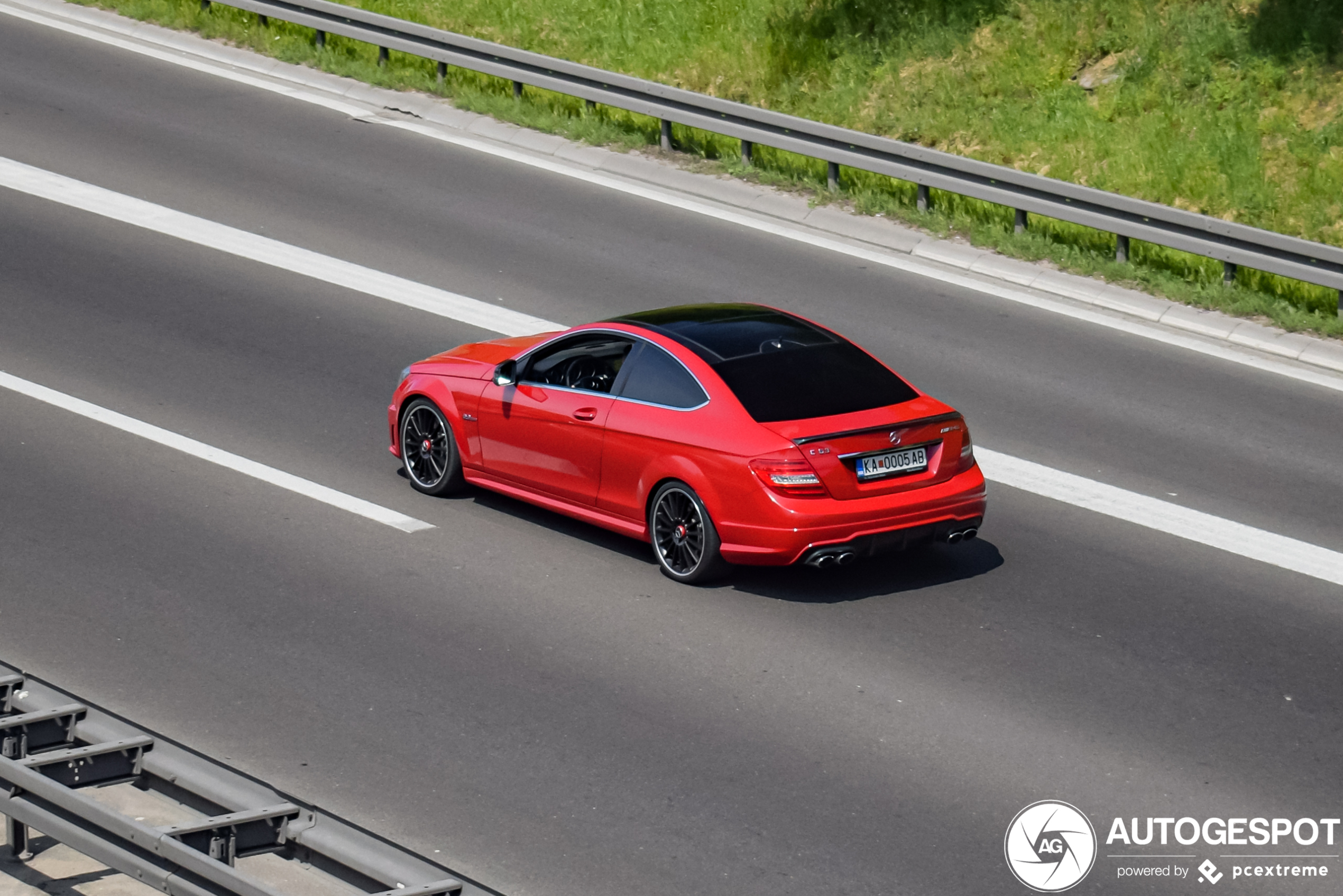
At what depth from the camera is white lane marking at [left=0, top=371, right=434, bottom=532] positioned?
10.8 meters

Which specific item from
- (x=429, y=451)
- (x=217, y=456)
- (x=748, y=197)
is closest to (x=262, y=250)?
(x=217, y=456)

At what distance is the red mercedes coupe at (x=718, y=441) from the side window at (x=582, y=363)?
1 centimetres

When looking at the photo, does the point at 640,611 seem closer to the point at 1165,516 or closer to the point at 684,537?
the point at 684,537

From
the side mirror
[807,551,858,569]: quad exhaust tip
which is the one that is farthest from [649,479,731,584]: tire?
the side mirror

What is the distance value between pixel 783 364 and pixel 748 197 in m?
8.13

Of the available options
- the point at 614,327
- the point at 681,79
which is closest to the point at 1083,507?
the point at 614,327

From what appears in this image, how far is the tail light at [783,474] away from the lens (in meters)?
9.37

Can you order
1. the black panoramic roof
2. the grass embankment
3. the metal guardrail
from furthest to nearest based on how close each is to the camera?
the grass embankment < the metal guardrail < the black panoramic roof

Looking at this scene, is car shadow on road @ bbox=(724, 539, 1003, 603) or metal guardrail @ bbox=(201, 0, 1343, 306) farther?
metal guardrail @ bbox=(201, 0, 1343, 306)

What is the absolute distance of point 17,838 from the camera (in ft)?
22.1

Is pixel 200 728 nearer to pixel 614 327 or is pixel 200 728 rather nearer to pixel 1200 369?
pixel 614 327

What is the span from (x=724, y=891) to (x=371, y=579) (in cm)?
367

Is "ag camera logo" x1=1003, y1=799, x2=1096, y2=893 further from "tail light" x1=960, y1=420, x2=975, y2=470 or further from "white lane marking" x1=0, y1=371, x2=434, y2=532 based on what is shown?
"white lane marking" x1=0, y1=371, x2=434, y2=532

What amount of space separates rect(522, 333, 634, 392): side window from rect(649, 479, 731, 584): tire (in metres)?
0.95
